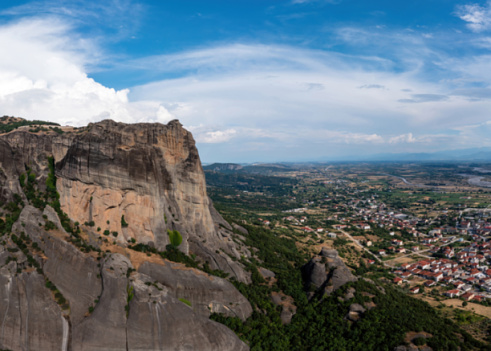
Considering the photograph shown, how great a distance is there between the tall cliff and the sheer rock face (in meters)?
0.12

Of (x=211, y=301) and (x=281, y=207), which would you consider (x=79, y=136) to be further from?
(x=281, y=207)

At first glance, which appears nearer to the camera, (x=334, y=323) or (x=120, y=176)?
(x=120, y=176)

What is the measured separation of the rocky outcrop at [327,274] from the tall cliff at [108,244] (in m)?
10.6

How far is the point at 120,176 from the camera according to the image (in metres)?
36.7

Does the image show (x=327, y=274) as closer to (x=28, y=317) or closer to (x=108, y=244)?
(x=108, y=244)

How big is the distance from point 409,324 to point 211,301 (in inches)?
928

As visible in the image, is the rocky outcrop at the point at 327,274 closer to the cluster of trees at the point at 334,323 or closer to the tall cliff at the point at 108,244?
the cluster of trees at the point at 334,323

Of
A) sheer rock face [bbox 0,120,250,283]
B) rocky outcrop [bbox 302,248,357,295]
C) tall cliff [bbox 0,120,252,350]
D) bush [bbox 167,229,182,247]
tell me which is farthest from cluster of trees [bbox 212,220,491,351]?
bush [bbox 167,229,182,247]

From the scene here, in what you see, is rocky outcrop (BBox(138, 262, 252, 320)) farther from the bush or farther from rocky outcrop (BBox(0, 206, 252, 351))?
the bush

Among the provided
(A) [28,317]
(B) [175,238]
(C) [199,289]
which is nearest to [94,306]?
(A) [28,317]

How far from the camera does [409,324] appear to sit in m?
37.7

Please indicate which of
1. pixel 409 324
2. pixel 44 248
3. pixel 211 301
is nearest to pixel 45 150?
pixel 44 248

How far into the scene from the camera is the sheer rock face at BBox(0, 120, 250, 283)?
120 feet

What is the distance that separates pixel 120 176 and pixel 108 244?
766cm
